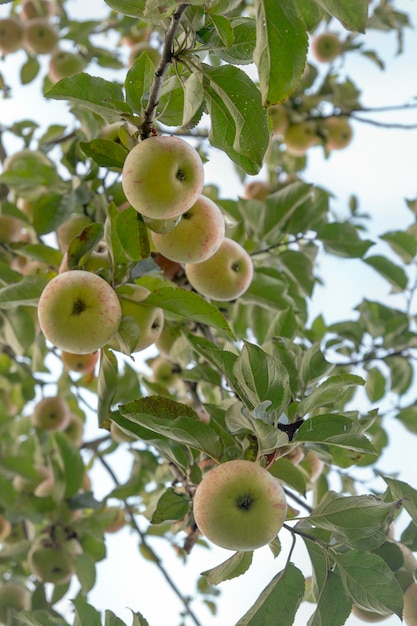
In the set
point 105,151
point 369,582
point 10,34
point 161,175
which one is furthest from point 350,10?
point 10,34

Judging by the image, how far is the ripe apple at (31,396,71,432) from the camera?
7.93 feet

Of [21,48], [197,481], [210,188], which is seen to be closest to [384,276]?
[210,188]

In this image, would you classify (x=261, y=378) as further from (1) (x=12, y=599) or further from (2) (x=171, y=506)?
(1) (x=12, y=599)

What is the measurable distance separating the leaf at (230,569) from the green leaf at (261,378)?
0.94 feet

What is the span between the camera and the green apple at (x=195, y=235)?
4.01 feet

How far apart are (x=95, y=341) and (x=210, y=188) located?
1.84 m

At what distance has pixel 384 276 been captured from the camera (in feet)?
7.73

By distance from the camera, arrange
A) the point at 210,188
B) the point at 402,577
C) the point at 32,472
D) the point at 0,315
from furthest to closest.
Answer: the point at 210,188 → the point at 32,472 → the point at 0,315 → the point at 402,577

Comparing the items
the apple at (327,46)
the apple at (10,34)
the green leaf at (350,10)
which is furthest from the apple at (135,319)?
the apple at (327,46)

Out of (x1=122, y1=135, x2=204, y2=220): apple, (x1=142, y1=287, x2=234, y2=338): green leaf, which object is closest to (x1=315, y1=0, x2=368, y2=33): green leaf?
Result: (x1=122, y1=135, x2=204, y2=220): apple

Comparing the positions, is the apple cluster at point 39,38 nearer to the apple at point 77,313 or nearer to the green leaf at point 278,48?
the apple at point 77,313

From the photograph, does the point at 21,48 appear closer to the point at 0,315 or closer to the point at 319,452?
the point at 0,315

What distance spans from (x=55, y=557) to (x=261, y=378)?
136 cm

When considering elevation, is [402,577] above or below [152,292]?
below
